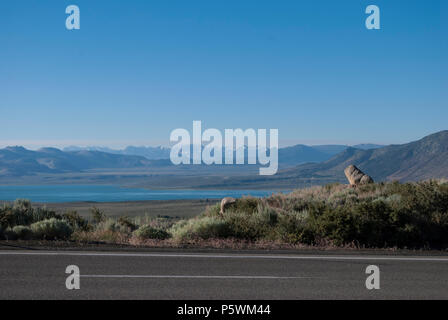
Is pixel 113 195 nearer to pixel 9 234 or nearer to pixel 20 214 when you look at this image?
pixel 20 214

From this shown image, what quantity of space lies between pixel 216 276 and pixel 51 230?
768 cm

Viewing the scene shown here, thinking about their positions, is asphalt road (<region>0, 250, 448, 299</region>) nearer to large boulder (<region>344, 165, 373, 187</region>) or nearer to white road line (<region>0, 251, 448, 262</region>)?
white road line (<region>0, 251, 448, 262</region>)

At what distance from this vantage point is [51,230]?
49.6 feet

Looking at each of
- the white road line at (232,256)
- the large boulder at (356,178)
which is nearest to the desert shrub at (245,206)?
the white road line at (232,256)

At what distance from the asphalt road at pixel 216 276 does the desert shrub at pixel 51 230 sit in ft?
9.67

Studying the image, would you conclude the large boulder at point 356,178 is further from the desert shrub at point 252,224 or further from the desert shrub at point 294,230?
the desert shrub at point 294,230

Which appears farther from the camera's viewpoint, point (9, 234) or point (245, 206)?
point (245, 206)

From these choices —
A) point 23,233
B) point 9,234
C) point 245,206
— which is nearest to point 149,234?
point 23,233

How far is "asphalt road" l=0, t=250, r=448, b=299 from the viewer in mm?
8039

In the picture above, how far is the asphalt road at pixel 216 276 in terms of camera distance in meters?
8.04

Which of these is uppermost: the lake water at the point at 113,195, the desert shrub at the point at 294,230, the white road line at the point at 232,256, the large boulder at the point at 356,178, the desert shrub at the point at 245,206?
the large boulder at the point at 356,178
